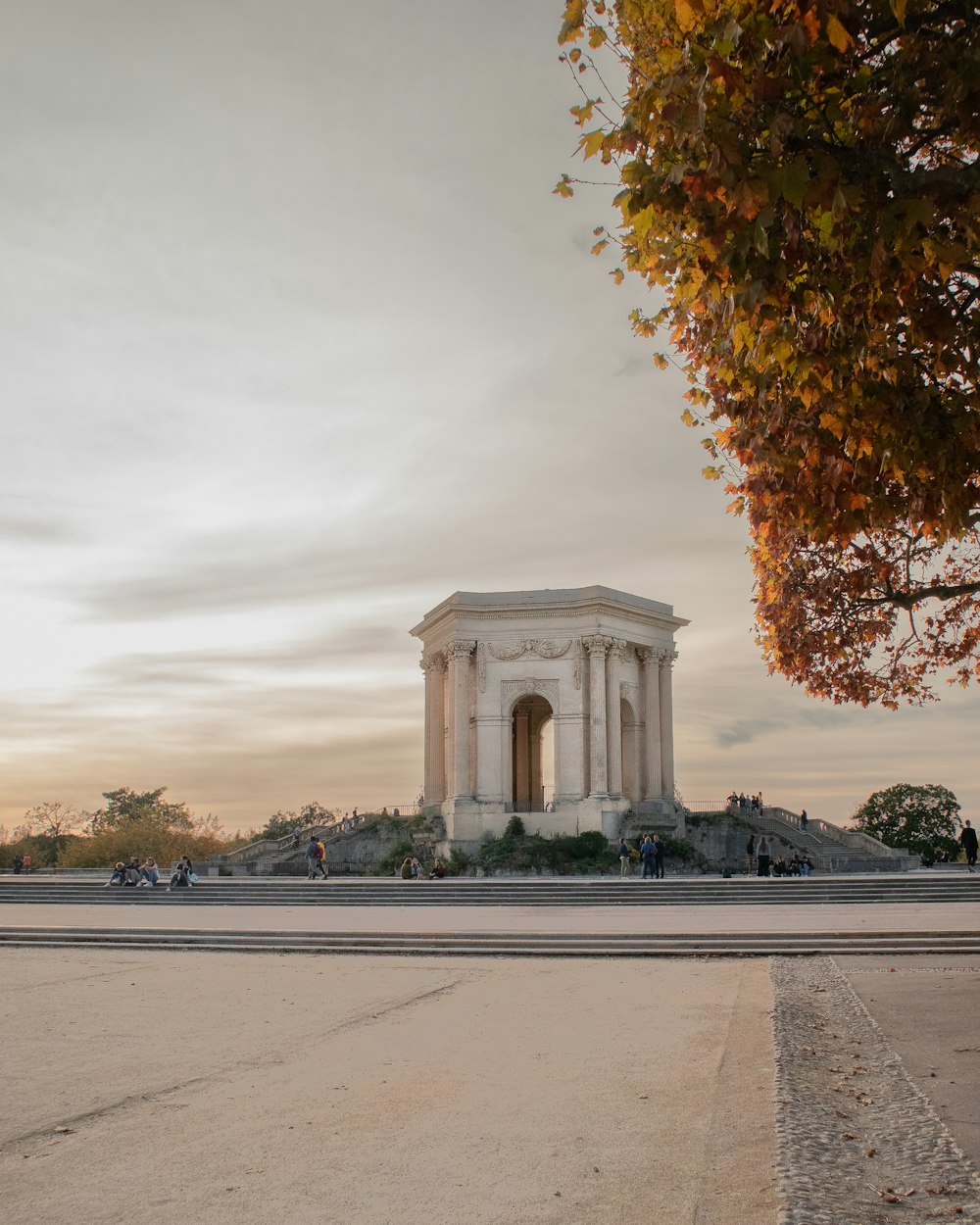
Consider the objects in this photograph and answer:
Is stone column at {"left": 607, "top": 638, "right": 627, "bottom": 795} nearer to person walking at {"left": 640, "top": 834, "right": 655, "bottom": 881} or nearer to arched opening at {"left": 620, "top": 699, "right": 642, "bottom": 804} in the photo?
arched opening at {"left": 620, "top": 699, "right": 642, "bottom": 804}

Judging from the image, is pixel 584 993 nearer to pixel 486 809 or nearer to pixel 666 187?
pixel 666 187

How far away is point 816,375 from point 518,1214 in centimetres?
499

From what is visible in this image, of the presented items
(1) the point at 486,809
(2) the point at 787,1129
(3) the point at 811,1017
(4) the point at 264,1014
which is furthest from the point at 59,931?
(1) the point at 486,809

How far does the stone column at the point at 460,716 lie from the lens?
4891cm

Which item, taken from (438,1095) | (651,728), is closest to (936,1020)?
(438,1095)

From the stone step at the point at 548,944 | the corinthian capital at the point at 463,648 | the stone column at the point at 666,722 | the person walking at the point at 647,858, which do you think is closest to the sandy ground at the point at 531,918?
the stone step at the point at 548,944

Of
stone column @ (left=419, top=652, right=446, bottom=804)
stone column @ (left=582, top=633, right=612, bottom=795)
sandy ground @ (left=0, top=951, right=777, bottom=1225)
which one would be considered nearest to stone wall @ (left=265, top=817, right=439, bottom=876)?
stone column @ (left=419, top=652, right=446, bottom=804)

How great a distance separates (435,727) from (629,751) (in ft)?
30.4

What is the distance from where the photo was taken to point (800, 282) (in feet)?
22.6

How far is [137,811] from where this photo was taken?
79.2 meters

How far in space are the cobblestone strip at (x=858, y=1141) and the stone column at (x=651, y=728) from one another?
42.6 metres

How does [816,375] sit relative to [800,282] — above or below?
below

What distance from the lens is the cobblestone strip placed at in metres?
4.86

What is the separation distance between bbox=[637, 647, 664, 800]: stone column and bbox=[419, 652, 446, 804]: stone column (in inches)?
366
